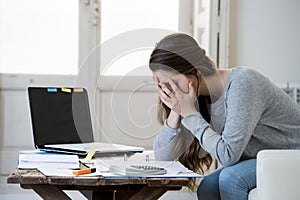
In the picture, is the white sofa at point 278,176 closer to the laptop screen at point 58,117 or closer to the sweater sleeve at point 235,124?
the sweater sleeve at point 235,124

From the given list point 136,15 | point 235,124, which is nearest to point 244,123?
point 235,124

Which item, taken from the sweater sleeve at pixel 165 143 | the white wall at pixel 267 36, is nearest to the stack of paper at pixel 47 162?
the sweater sleeve at pixel 165 143

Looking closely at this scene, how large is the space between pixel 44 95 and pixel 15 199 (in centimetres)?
123

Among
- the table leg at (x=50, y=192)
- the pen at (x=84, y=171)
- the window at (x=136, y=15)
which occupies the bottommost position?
the table leg at (x=50, y=192)

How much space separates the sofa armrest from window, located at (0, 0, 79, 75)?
6.75 feet

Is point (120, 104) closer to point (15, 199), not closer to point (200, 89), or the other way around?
point (200, 89)

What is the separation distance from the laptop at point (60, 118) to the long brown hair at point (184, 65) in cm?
27

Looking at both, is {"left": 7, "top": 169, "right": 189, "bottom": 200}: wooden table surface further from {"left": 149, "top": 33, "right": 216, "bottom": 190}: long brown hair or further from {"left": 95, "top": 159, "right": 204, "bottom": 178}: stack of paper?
{"left": 149, "top": 33, "right": 216, "bottom": 190}: long brown hair

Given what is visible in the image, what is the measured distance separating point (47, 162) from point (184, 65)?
49 cm

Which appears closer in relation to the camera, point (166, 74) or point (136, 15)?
point (166, 74)

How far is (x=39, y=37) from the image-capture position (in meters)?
3.21

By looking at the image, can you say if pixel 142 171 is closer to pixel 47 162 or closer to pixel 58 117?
pixel 47 162

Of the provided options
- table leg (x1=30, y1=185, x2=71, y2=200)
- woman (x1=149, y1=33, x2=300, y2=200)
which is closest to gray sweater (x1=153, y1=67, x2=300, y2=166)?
woman (x1=149, y1=33, x2=300, y2=200)

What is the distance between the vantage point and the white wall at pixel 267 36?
3.25m
